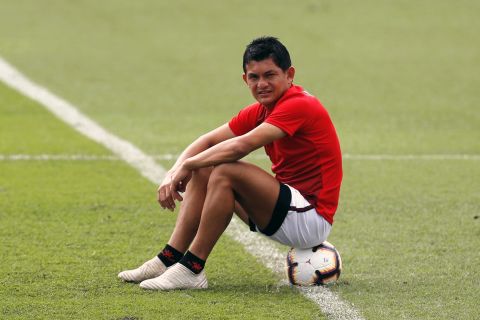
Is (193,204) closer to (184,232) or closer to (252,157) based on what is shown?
(184,232)

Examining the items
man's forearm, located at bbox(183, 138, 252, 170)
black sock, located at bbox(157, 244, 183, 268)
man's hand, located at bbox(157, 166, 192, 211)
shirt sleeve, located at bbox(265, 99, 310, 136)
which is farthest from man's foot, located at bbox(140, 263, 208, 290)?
shirt sleeve, located at bbox(265, 99, 310, 136)

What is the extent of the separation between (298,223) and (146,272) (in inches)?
36.1

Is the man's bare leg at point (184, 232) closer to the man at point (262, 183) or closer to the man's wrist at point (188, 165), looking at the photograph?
the man at point (262, 183)

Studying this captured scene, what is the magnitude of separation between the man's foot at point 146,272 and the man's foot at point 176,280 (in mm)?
141

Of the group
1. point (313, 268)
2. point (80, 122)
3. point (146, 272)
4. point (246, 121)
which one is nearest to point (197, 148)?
point (246, 121)

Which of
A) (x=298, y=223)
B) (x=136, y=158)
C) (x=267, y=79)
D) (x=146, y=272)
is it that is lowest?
(x=136, y=158)

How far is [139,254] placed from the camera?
7301mm

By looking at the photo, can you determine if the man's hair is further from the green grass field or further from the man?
the green grass field

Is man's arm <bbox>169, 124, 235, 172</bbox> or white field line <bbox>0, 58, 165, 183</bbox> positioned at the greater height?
man's arm <bbox>169, 124, 235, 172</bbox>

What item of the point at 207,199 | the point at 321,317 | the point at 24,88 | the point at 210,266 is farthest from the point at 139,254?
the point at 24,88

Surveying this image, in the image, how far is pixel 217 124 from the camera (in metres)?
12.0

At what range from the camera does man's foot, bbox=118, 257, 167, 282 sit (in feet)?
21.6

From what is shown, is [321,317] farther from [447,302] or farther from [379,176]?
[379,176]

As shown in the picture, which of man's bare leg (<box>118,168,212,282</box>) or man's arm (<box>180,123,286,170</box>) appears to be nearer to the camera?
man's arm (<box>180,123,286,170</box>)
